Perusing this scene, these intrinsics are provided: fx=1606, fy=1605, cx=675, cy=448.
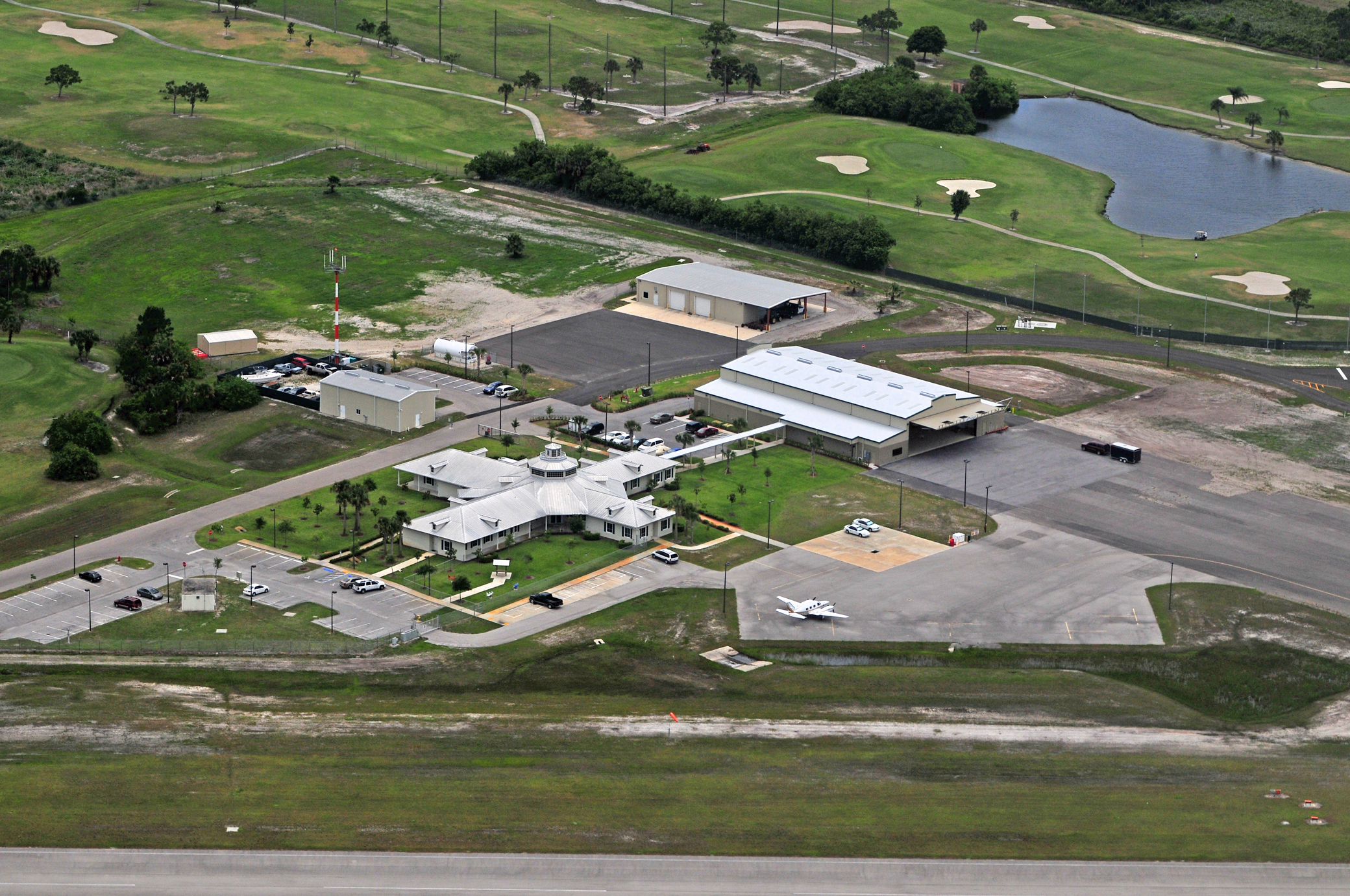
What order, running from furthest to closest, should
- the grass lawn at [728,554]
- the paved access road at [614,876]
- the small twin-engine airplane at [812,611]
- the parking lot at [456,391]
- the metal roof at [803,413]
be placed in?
the parking lot at [456,391] < the metal roof at [803,413] < the grass lawn at [728,554] < the small twin-engine airplane at [812,611] < the paved access road at [614,876]

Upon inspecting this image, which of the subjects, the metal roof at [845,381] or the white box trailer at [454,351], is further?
the white box trailer at [454,351]

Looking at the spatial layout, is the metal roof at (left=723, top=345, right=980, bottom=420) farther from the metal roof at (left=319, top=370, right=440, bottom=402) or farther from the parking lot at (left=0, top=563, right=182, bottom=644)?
the parking lot at (left=0, top=563, right=182, bottom=644)

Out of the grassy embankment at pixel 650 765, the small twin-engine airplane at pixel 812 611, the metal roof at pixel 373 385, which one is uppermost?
the metal roof at pixel 373 385

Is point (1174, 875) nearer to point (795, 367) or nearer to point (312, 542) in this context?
point (312, 542)

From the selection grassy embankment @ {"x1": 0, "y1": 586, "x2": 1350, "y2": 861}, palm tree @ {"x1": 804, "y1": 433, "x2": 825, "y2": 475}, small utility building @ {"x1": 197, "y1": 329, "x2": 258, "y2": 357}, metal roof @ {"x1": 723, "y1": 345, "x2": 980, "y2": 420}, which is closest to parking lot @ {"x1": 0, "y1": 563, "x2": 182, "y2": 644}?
grassy embankment @ {"x1": 0, "y1": 586, "x2": 1350, "y2": 861}

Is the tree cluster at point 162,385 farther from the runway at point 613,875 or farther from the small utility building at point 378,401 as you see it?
the runway at point 613,875

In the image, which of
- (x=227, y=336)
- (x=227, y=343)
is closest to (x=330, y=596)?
(x=227, y=343)

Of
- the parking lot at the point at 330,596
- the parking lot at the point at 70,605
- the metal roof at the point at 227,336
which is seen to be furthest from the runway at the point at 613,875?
the metal roof at the point at 227,336
